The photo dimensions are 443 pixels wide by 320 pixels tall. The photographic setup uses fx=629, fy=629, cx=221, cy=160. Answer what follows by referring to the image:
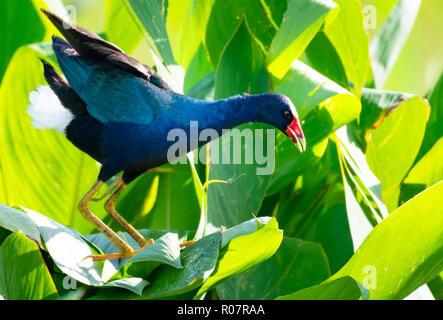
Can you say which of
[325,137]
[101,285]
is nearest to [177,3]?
[325,137]

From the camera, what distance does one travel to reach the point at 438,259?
1.34 m

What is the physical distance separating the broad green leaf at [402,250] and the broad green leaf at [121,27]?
0.89 metres

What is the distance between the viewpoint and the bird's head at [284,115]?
1.33 metres

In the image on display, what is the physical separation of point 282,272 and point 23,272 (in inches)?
23.9

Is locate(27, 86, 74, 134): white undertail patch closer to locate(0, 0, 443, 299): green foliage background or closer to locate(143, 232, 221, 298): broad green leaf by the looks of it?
locate(0, 0, 443, 299): green foliage background

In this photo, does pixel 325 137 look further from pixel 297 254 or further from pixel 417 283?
pixel 417 283

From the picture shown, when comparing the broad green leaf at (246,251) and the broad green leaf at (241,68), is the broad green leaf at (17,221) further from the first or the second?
the broad green leaf at (241,68)

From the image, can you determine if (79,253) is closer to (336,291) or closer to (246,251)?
(246,251)

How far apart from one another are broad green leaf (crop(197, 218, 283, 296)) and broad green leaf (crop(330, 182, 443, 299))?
20 cm

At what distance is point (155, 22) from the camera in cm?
157

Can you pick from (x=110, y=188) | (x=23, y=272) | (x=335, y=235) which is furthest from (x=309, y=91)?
(x=23, y=272)

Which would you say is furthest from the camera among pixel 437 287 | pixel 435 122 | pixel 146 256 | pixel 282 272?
pixel 435 122

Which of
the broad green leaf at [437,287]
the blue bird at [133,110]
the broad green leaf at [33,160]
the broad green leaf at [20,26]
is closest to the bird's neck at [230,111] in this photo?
the blue bird at [133,110]

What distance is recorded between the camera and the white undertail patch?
1.41 metres
